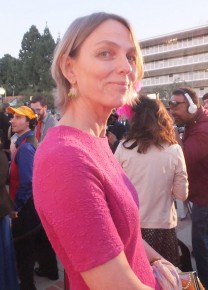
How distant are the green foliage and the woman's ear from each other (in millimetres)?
51234

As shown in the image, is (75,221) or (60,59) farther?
(60,59)

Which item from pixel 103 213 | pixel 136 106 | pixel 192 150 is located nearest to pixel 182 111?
pixel 192 150

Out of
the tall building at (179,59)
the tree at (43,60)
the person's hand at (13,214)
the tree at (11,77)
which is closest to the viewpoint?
the person's hand at (13,214)

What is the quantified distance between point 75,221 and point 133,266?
370mm

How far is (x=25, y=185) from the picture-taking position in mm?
3246

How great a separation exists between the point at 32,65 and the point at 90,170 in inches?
2181

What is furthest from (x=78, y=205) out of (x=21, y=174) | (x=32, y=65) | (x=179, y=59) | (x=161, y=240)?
(x=179, y=59)

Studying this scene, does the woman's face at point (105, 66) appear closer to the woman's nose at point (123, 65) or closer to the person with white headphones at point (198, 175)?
the woman's nose at point (123, 65)

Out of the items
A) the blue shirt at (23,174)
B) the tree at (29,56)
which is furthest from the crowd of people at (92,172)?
the tree at (29,56)

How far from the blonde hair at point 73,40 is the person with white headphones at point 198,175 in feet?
6.39

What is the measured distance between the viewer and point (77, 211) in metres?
0.82

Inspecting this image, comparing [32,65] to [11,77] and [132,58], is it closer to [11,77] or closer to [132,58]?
[11,77]

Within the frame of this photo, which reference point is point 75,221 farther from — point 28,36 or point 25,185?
point 28,36

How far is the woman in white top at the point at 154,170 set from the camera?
100 inches
